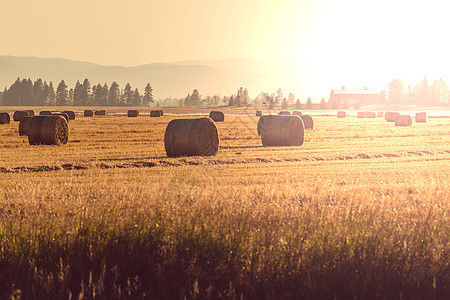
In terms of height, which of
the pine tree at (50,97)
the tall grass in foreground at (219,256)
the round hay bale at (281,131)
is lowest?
the tall grass in foreground at (219,256)

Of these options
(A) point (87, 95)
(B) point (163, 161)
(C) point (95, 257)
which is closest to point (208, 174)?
(B) point (163, 161)

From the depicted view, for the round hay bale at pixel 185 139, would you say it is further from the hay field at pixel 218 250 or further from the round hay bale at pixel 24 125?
the round hay bale at pixel 24 125

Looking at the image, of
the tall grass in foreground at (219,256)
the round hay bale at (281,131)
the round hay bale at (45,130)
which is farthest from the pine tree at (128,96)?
the tall grass in foreground at (219,256)

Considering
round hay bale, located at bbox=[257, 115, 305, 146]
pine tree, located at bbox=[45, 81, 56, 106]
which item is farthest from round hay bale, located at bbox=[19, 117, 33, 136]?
pine tree, located at bbox=[45, 81, 56, 106]

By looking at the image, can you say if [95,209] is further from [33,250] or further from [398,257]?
[398,257]

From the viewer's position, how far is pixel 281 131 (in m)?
29.9

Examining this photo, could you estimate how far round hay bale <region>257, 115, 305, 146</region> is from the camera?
29.9 meters

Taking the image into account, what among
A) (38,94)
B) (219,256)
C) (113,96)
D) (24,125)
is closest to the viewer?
(219,256)

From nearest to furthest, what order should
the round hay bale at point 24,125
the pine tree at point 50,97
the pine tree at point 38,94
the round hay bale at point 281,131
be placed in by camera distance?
the round hay bale at point 281,131, the round hay bale at point 24,125, the pine tree at point 38,94, the pine tree at point 50,97

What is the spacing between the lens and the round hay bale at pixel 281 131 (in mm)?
29859

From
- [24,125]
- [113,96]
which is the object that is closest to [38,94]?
[113,96]

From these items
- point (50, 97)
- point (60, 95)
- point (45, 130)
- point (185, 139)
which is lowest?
point (185, 139)

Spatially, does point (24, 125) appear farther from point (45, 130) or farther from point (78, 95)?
point (78, 95)

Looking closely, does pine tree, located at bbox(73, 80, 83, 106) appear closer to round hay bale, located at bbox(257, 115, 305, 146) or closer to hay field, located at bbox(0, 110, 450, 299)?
round hay bale, located at bbox(257, 115, 305, 146)
